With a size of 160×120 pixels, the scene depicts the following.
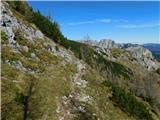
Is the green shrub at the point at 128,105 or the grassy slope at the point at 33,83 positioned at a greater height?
the grassy slope at the point at 33,83

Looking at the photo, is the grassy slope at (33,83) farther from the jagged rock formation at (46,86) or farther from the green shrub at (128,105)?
A: the green shrub at (128,105)

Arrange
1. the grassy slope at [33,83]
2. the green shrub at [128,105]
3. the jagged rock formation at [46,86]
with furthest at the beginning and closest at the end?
1. the green shrub at [128,105]
2. the jagged rock formation at [46,86]
3. the grassy slope at [33,83]

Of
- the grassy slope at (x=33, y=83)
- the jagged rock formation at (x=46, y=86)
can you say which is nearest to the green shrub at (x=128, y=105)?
the jagged rock formation at (x=46, y=86)

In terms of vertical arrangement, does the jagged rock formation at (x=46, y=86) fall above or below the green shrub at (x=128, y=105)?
above

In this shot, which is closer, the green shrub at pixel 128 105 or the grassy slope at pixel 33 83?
the grassy slope at pixel 33 83

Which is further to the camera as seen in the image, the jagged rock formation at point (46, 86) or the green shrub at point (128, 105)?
the green shrub at point (128, 105)

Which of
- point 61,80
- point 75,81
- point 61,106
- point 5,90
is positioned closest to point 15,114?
point 5,90

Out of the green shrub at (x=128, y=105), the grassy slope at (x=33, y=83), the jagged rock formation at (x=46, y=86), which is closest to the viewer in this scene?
the grassy slope at (x=33, y=83)

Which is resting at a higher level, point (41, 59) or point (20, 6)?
point (20, 6)

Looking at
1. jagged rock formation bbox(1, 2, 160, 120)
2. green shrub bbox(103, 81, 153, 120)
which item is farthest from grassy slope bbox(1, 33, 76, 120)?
green shrub bbox(103, 81, 153, 120)

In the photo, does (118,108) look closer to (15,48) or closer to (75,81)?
(75,81)

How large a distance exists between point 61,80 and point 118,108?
1344cm

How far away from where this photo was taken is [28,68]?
4797cm

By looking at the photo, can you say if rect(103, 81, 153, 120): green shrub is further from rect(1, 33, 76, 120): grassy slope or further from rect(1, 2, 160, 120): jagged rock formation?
rect(1, 33, 76, 120): grassy slope
